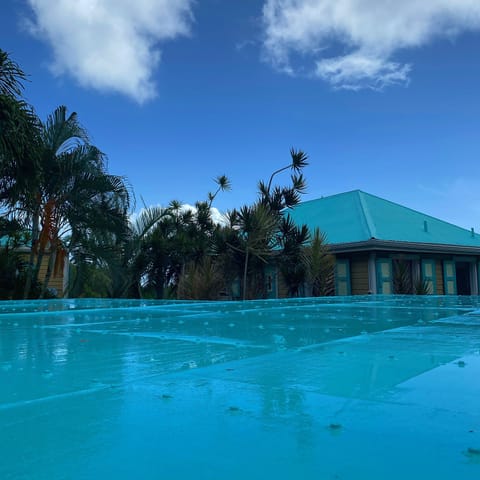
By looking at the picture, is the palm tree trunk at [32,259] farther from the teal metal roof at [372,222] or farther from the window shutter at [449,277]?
the window shutter at [449,277]

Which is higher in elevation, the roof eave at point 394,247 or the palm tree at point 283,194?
the palm tree at point 283,194

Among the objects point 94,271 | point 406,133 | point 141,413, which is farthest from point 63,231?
point 406,133

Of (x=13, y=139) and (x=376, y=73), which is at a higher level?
(x=376, y=73)

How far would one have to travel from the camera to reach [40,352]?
2.91 metres

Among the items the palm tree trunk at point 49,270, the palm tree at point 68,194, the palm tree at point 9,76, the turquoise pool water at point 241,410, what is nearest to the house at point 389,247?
the palm tree at point 68,194

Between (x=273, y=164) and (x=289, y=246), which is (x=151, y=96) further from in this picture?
(x=289, y=246)

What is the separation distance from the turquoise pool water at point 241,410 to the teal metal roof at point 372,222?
11292 mm

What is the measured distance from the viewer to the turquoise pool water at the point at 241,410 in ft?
3.88

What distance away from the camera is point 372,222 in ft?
48.3

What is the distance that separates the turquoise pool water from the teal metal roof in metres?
11.3

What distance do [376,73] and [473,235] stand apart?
7826 millimetres

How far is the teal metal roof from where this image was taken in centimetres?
1438

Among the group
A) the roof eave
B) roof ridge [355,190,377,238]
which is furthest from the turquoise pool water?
roof ridge [355,190,377,238]

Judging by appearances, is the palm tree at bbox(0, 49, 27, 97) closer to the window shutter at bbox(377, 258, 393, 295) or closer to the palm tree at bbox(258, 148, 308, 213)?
the palm tree at bbox(258, 148, 308, 213)
